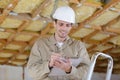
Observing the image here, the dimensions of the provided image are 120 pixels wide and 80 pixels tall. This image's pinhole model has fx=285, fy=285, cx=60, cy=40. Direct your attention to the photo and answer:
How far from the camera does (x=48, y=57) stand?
2.04m

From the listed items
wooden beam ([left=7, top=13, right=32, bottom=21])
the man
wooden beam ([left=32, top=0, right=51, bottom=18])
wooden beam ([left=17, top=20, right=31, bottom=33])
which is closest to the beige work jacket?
the man

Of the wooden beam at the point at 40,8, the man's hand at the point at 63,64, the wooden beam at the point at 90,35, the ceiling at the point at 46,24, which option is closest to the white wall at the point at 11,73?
the ceiling at the point at 46,24

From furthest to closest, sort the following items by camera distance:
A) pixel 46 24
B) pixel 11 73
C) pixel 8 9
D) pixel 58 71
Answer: pixel 11 73
pixel 46 24
pixel 8 9
pixel 58 71

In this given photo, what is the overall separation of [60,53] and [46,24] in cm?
245

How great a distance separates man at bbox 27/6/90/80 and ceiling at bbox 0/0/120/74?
36.9 inches

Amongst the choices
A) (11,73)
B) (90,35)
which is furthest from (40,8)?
(11,73)

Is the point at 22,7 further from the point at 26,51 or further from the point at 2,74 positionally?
the point at 2,74

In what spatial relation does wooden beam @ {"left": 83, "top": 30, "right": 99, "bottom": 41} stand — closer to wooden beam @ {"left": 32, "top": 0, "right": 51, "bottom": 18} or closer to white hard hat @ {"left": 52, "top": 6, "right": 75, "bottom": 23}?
wooden beam @ {"left": 32, "top": 0, "right": 51, "bottom": 18}

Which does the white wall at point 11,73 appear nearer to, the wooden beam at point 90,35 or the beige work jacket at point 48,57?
the wooden beam at point 90,35

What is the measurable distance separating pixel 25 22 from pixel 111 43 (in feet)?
6.99

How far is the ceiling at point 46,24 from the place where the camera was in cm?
374

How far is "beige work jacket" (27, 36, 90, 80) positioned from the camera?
1.97 m

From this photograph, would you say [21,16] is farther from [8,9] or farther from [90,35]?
[90,35]

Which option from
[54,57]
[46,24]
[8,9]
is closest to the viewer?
[54,57]
